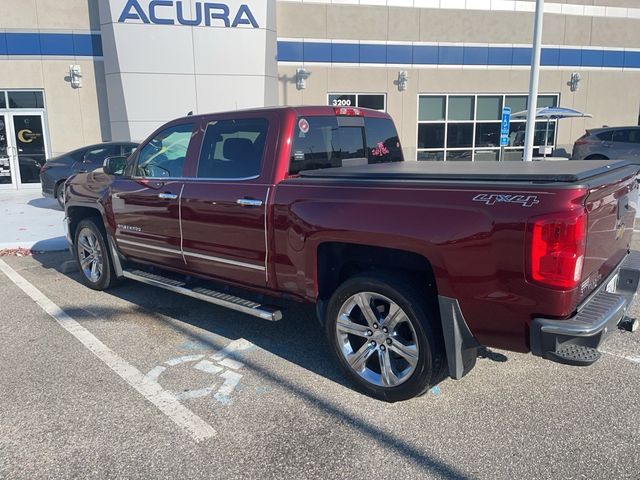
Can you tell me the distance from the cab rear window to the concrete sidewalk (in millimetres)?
5876

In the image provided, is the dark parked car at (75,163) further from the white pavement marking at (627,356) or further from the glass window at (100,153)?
the white pavement marking at (627,356)

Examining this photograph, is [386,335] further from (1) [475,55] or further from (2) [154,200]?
(1) [475,55]

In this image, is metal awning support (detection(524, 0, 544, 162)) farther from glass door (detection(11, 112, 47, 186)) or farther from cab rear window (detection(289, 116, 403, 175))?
glass door (detection(11, 112, 47, 186))

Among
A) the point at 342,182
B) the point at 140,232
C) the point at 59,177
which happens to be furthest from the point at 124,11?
the point at 342,182

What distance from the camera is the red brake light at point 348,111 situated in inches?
178

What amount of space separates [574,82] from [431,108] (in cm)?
578

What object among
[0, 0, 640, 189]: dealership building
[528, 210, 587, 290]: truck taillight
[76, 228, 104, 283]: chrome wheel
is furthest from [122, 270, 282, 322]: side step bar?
[0, 0, 640, 189]: dealership building

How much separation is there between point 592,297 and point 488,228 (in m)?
0.86

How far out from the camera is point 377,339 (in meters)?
3.55

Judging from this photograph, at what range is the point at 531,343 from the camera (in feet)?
9.50

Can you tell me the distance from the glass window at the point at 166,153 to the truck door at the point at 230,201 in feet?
0.93

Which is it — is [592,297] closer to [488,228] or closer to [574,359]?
[574,359]

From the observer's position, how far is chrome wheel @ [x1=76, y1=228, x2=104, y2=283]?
19.7 feet

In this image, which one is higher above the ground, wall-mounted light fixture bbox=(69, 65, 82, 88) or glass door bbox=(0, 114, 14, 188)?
wall-mounted light fixture bbox=(69, 65, 82, 88)
